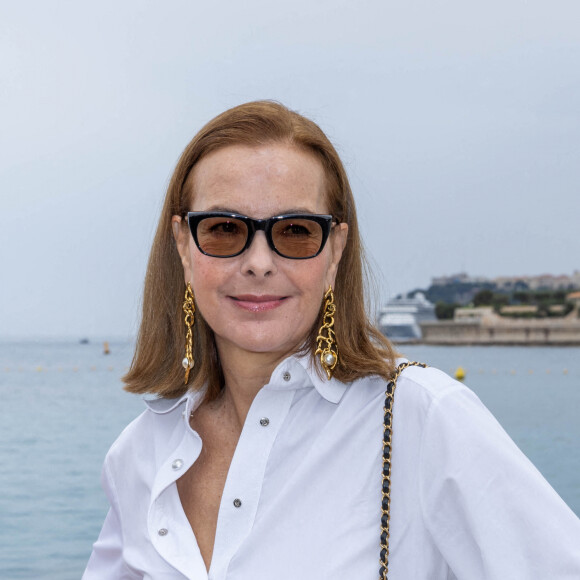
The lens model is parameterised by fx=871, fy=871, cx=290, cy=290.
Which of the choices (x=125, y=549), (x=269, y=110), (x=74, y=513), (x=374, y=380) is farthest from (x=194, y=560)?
(x=74, y=513)

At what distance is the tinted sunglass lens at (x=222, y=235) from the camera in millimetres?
1716

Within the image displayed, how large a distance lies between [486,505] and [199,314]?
0.83m

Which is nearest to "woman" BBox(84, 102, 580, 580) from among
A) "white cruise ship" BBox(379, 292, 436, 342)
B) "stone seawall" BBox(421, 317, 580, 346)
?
"white cruise ship" BBox(379, 292, 436, 342)

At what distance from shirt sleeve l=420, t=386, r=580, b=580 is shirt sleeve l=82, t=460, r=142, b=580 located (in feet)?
2.56

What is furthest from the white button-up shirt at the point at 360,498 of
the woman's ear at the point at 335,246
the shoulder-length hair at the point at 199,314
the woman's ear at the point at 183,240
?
the woman's ear at the point at 183,240

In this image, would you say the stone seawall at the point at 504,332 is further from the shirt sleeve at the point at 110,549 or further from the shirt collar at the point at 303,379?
the shirt collar at the point at 303,379

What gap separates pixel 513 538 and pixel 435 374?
0.34 meters

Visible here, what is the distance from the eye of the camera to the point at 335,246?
6.13 ft

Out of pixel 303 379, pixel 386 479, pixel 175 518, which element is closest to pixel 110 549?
pixel 175 518

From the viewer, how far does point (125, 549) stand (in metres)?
1.88

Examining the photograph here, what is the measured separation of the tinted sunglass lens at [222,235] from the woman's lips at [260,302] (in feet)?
0.31

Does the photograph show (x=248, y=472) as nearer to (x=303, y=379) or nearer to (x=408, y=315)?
(x=303, y=379)

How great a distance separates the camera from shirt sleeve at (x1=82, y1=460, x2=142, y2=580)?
6.42ft

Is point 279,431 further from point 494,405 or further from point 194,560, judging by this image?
point 494,405
